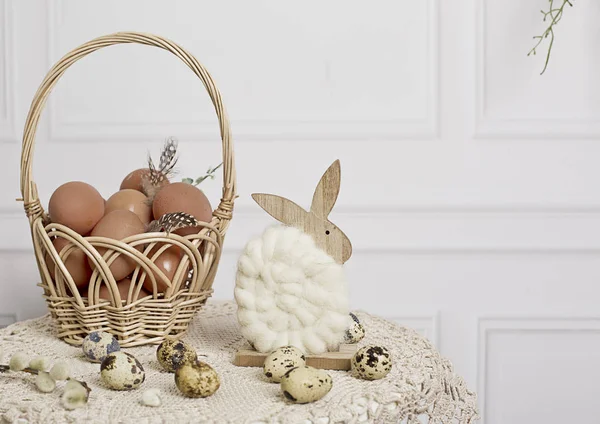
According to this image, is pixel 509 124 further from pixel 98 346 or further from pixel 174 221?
pixel 98 346

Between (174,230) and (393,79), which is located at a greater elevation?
(393,79)

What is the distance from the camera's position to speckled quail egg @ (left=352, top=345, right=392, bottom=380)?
77cm

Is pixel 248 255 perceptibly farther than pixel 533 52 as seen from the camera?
No

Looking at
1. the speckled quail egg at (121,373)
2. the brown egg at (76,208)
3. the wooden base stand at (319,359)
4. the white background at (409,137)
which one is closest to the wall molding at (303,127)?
the white background at (409,137)

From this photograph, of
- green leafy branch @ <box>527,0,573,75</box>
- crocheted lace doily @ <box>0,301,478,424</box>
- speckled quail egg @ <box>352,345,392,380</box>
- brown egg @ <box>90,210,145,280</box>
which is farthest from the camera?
green leafy branch @ <box>527,0,573,75</box>

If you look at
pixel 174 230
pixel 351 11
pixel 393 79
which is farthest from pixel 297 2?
pixel 174 230

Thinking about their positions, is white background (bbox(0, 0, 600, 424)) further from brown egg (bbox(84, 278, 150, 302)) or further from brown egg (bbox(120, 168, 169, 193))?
brown egg (bbox(84, 278, 150, 302))

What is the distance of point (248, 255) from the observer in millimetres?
853

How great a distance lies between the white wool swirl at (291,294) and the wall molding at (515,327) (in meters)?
0.72

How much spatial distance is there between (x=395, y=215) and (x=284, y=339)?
0.66 metres

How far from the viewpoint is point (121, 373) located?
72 cm

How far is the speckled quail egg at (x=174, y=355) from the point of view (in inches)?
31.2

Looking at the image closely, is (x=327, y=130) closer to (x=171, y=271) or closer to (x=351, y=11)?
(x=351, y=11)

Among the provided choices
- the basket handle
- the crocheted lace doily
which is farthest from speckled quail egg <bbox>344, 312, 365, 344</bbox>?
the basket handle
